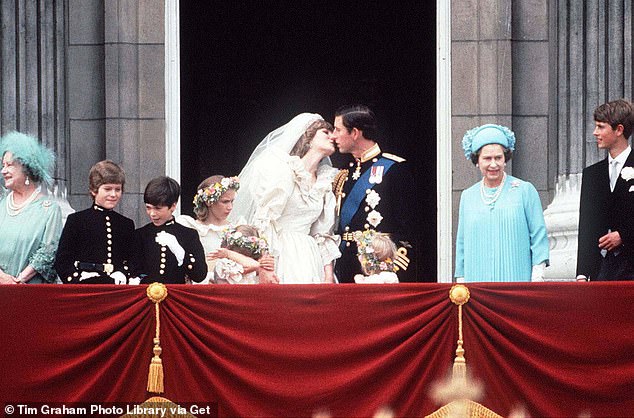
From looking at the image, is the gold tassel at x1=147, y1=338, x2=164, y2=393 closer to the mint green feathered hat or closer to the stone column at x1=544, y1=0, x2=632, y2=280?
the mint green feathered hat

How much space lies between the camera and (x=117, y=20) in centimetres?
1406

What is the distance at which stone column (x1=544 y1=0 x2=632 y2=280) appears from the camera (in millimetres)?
13664

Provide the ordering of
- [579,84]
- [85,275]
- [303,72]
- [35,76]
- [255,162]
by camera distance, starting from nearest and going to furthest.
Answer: [85,275] → [255,162] → [579,84] → [35,76] → [303,72]

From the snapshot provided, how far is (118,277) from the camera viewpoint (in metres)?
10.8

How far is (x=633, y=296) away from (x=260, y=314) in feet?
7.31

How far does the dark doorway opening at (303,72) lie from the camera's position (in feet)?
51.7

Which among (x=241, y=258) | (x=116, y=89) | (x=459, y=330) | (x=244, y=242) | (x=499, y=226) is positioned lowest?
(x=459, y=330)

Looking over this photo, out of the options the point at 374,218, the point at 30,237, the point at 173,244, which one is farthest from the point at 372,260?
the point at 30,237

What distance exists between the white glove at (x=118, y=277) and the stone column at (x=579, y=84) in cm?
430

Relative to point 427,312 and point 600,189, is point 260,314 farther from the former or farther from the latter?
point 600,189

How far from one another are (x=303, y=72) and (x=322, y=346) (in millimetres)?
7342

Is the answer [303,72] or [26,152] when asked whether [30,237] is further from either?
[303,72]

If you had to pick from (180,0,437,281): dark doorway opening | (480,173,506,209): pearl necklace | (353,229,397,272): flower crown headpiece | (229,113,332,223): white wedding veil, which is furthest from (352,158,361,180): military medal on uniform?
(180,0,437,281): dark doorway opening

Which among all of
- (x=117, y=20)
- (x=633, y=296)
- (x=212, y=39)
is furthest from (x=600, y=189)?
(x=212, y=39)
